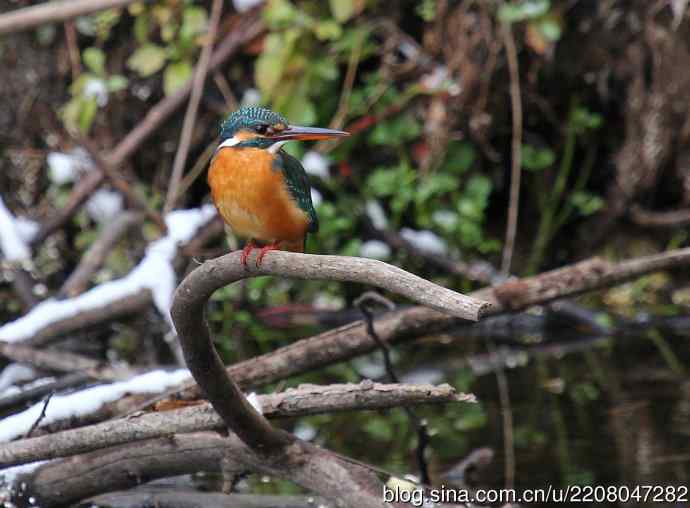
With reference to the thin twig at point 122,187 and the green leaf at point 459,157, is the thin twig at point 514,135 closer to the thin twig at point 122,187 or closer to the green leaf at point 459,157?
the green leaf at point 459,157

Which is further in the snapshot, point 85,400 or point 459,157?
point 459,157

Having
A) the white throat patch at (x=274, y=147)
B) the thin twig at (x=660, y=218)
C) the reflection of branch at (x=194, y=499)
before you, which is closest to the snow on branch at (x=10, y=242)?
the reflection of branch at (x=194, y=499)

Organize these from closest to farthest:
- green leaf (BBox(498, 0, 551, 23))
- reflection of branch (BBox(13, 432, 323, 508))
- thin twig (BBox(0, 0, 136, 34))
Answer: reflection of branch (BBox(13, 432, 323, 508)) → thin twig (BBox(0, 0, 136, 34)) → green leaf (BBox(498, 0, 551, 23))

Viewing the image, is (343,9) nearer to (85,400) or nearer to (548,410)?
(548,410)

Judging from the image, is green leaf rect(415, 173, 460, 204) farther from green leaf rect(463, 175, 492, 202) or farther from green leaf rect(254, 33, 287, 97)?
green leaf rect(254, 33, 287, 97)

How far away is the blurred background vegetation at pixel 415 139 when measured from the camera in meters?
5.64

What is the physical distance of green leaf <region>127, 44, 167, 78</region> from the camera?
5.91 m

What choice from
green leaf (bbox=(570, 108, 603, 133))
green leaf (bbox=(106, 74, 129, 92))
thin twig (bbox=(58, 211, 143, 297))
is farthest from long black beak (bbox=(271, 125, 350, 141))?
green leaf (bbox=(570, 108, 603, 133))

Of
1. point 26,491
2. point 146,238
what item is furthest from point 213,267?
point 146,238

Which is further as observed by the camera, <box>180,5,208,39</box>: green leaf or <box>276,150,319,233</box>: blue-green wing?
<box>180,5,208,39</box>: green leaf

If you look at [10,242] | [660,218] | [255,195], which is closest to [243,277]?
[255,195]

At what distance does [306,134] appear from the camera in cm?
271

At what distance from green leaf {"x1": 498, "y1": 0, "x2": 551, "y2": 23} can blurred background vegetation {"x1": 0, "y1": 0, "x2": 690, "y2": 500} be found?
0.03 feet

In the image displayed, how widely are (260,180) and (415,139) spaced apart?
131 inches
